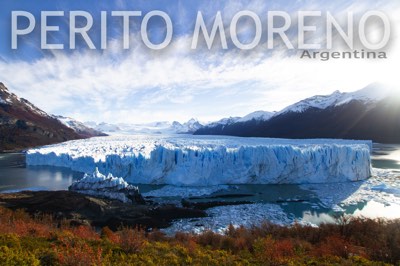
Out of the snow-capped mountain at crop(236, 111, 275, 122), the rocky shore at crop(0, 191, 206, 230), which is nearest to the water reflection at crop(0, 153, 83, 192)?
the rocky shore at crop(0, 191, 206, 230)

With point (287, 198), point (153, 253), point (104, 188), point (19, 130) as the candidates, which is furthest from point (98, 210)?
point (19, 130)

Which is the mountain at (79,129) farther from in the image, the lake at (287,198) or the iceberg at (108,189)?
the iceberg at (108,189)

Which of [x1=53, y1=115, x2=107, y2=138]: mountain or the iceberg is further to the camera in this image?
[x1=53, y1=115, x2=107, y2=138]: mountain

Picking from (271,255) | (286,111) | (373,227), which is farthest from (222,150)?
(286,111)

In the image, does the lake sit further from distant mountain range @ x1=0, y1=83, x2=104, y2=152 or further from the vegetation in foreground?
distant mountain range @ x1=0, y1=83, x2=104, y2=152

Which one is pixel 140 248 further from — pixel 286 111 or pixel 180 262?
pixel 286 111
